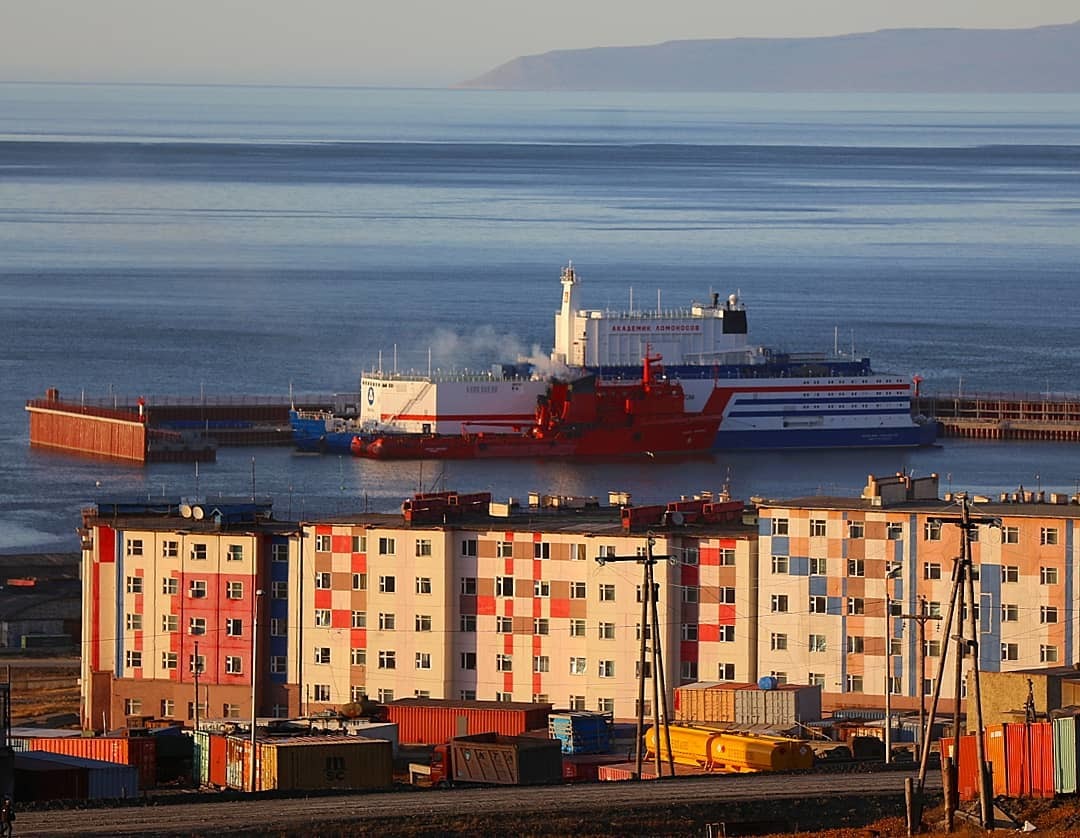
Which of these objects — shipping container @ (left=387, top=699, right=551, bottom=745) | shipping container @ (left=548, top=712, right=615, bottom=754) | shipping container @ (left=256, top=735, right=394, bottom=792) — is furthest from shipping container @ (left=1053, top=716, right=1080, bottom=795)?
shipping container @ (left=387, top=699, right=551, bottom=745)

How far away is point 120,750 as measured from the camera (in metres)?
28.5

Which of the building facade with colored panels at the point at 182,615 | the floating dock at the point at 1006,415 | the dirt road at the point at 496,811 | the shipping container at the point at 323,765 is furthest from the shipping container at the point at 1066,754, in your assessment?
the floating dock at the point at 1006,415

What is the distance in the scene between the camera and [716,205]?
623 ft

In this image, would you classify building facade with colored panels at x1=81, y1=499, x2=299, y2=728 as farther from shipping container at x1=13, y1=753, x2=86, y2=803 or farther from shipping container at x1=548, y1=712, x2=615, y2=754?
shipping container at x1=13, y1=753, x2=86, y2=803

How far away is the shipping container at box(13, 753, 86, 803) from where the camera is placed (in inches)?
1003

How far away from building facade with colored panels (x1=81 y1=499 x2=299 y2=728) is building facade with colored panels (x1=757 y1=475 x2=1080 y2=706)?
638cm

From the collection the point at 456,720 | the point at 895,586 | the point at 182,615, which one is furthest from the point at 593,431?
the point at 456,720

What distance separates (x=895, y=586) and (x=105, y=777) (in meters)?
13.1

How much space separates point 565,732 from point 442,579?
7.14 meters

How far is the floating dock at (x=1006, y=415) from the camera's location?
3078 inches

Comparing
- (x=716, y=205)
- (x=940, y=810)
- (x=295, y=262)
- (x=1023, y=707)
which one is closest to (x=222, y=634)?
(x=1023, y=707)

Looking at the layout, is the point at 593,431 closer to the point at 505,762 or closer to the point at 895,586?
the point at 895,586

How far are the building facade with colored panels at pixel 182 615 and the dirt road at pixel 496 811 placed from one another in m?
13.5

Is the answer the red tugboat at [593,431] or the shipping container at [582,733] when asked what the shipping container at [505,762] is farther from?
the red tugboat at [593,431]
